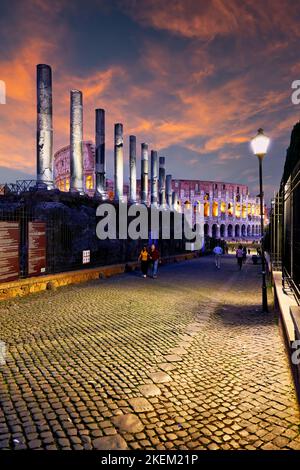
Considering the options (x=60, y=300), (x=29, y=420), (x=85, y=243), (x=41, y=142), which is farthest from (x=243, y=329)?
(x=41, y=142)

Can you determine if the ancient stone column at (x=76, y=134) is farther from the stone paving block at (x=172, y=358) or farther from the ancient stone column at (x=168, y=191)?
the ancient stone column at (x=168, y=191)

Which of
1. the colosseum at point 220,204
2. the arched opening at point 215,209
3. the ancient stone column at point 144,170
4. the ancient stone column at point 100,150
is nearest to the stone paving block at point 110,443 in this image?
the ancient stone column at point 100,150

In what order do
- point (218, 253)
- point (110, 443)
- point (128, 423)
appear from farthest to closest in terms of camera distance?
point (218, 253) → point (128, 423) → point (110, 443)

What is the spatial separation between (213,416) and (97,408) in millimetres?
1229

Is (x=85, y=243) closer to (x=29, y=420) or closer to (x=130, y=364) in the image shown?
(x=130, y=364)

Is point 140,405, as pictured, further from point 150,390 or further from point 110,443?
point 110,443

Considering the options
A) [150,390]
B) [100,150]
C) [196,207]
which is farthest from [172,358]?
[196,207]

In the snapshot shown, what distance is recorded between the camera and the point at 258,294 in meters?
9.88

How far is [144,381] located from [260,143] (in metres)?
6.43

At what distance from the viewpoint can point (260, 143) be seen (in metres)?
7.61

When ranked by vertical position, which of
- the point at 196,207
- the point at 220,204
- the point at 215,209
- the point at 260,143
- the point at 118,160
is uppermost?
the point at 220,204

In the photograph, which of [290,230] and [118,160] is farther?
[118,160]

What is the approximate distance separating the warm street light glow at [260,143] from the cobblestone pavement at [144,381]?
4.10 meters
